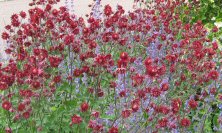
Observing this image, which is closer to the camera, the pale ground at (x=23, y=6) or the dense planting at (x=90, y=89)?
the dense planting at (x=90, y=89)

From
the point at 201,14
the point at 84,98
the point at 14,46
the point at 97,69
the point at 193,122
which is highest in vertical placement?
the point at 201,14

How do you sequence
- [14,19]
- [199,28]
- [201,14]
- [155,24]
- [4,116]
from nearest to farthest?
[4,116], [14,19], [199,28], [155,24], [201,14]

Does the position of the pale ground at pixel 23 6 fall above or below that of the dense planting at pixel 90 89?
above

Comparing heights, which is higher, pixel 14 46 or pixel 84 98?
pixel 14 46

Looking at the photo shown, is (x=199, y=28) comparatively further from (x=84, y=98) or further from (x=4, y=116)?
(x=4, y=116)

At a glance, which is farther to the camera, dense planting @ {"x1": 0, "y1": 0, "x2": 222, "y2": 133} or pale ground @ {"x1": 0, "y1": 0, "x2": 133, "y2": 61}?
pale ground @ {"x1": 0, "y1": 0, "x2": 133, "y2": 61}

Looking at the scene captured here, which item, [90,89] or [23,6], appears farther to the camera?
[23,6]

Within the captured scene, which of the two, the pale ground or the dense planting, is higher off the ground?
the pale ground

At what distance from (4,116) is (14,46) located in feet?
3.04

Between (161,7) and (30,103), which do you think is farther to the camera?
(161,7)

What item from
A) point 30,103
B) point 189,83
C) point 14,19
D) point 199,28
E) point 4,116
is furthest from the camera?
point 199,28

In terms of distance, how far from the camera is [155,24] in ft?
16.5

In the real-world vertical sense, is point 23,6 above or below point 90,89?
above

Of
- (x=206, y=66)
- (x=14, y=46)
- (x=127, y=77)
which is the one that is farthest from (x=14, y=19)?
(x=206, y=66)
